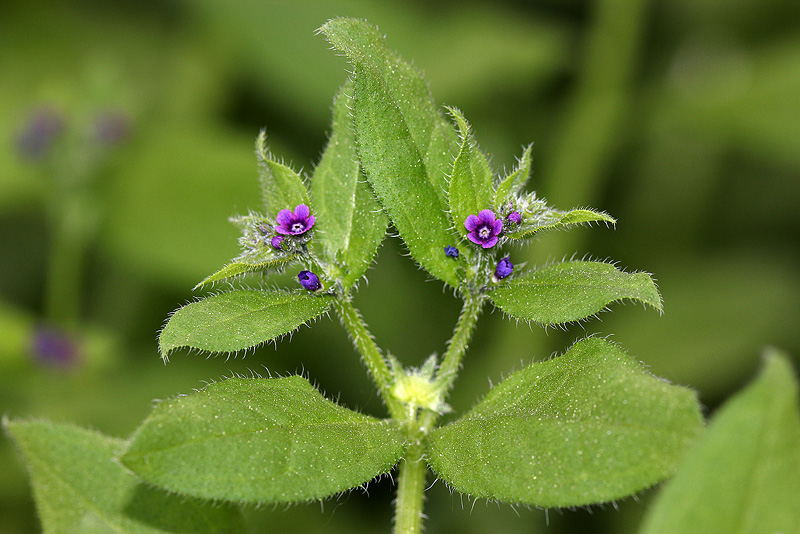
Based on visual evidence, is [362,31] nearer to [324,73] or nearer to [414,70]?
[414,70]

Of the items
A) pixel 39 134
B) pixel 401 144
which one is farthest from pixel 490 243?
pixel 39 134

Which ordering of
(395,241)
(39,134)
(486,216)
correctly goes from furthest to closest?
(395,241)
(39,134)
(486,216)

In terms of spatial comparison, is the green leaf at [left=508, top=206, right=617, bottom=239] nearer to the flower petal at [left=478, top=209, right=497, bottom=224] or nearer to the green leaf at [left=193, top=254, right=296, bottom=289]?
the flower petal at [left=478, top=209, right=497, bottom=224]

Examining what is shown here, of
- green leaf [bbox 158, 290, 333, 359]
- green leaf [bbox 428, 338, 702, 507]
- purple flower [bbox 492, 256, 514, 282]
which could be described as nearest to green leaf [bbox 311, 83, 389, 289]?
green leaf [bbox 158, 290, 333, 359]

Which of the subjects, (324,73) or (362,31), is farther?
(324,73)

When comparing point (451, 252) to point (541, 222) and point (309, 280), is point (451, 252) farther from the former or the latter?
point (309, 280)

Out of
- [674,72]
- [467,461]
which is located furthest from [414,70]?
[674,72]

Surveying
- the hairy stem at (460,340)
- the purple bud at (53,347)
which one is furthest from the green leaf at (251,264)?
the purple bud at (53,347)
